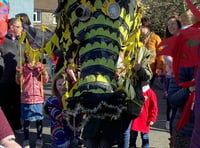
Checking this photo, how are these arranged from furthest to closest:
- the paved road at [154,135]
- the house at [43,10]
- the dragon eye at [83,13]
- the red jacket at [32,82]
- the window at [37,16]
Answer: the window at [37,16]
the house at [43,10]
the paved road at [154,135]
the red jacket at [32,82]
the dragon eye at [83,13]

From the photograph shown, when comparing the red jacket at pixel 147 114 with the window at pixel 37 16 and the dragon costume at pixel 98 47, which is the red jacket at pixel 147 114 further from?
the window at pixel 37 16

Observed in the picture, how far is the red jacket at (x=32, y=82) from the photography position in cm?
602

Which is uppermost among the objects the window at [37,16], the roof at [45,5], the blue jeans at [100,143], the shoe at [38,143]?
the roof at [45,5]

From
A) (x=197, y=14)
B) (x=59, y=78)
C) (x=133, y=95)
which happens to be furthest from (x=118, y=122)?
(x=197, y=14)

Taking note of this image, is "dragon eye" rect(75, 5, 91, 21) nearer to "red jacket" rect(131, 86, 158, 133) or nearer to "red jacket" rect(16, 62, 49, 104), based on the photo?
"red jacket" rect(131, 86, 158, 133)

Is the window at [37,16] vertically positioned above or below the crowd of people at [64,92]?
above

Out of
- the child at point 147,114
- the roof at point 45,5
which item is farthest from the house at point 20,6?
the child at point 147,114

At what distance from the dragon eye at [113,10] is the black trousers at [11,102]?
11.1 ft

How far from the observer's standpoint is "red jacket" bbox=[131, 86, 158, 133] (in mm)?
5574

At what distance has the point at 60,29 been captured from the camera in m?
3.99

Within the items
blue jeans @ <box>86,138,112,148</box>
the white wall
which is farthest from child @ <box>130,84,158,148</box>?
the white wall

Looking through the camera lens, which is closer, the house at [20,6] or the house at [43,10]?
the house at [20,6]

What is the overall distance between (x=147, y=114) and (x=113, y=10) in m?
2.24

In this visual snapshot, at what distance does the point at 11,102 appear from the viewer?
22.5ft
